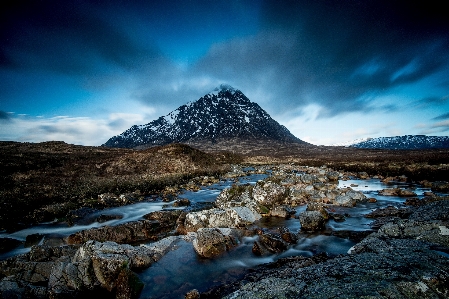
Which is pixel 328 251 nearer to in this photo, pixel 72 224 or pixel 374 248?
pixel 374 248

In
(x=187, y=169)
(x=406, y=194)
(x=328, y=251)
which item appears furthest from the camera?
(x=187, y=169)

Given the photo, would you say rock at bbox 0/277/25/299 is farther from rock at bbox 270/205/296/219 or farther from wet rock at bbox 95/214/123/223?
rock at bbox 270/205/296/219

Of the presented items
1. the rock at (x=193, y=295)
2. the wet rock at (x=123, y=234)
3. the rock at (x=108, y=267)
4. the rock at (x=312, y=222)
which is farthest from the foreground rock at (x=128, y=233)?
the rock at (x=312, y=222)

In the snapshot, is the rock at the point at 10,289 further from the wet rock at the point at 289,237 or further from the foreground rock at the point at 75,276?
the wet rock at the point at 289,237

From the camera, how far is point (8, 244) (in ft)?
41.9

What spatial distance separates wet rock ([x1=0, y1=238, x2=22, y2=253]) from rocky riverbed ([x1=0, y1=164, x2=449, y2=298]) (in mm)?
183

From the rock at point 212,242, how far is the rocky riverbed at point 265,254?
50 mm

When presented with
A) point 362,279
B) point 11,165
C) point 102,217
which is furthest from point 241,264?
point 11,165

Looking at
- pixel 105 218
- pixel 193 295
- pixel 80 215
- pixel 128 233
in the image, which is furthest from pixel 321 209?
pixel 80 215

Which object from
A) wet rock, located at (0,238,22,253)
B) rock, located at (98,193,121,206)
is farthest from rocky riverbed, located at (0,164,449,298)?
rock, located at (98,193,121,206)

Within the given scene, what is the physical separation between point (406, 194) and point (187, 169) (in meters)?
33.3

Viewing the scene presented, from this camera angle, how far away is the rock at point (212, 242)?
34.9 feet

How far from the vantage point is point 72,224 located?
16141mm

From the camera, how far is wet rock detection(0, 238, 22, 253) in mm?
12429
